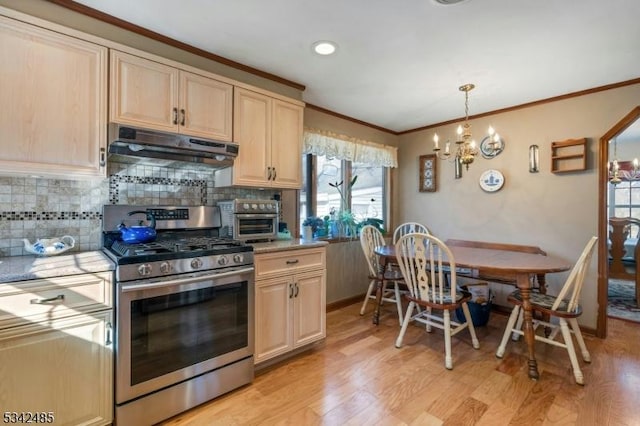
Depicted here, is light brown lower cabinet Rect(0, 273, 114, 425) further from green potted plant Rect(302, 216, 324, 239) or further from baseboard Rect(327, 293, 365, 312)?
baseboard Rect(327, 293, 365, 312)

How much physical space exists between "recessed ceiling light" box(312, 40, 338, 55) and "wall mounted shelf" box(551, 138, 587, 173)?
2490 mm

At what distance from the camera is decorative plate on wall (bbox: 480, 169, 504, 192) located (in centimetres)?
350

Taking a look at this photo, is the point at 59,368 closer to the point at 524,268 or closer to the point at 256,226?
the point at 256,226

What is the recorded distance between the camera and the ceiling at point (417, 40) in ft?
5.73

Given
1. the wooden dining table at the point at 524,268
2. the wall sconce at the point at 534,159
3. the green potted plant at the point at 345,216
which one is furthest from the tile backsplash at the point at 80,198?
the wall sconce at the point at 534,159

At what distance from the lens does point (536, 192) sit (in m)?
3.26

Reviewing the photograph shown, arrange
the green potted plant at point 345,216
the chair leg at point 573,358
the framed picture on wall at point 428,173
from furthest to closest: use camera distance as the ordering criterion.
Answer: the framed picture on wall at point 428,173, the green potted plant at point 345,216, the chair leg at point 573,358

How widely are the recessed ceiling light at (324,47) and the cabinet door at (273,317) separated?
166 centimetres

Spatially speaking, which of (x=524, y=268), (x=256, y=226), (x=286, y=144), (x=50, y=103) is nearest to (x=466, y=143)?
(x=524, y=268)

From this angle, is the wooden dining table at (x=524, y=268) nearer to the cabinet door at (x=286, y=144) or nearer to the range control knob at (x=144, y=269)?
the cabinet door at (x=286, y=144)

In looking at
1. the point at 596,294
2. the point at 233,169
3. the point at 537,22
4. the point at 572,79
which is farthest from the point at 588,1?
the point at 596,294

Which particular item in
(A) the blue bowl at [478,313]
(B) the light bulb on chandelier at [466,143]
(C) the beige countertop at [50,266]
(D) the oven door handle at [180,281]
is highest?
(B) the light bulb on chandelier at [466,143]

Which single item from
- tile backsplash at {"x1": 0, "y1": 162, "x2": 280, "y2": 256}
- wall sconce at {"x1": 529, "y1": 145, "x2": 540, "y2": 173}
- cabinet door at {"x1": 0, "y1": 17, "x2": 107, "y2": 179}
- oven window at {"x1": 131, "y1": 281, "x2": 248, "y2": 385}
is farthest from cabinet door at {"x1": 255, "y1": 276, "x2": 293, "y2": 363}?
wall sconce at {"x1": 529, "y1": 145, "x2": 540, "y2": 173}

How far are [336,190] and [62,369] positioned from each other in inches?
115
